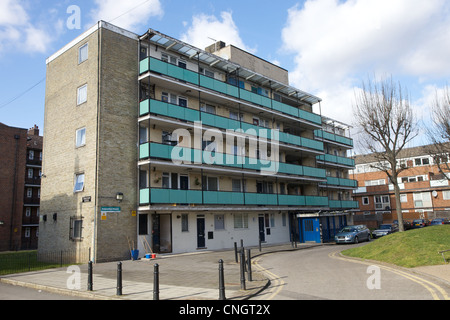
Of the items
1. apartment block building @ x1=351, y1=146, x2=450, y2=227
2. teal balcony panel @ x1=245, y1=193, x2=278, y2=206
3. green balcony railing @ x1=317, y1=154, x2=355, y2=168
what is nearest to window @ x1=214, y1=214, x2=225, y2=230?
teal balcony panel @ x1=245, y1=193, x2=278, y2=206

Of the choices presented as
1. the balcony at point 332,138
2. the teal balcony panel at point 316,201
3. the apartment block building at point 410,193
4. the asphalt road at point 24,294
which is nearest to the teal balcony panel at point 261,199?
the teal balcony panel at point 316,201

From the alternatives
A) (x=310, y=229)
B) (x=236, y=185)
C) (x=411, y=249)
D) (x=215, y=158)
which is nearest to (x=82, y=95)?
(x=215, y=158)

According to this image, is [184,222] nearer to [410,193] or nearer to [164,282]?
[164,282]

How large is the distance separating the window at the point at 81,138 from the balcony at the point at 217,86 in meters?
5.51

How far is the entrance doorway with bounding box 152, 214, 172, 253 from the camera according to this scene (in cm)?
2355

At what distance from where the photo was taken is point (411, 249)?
15930 millimetres

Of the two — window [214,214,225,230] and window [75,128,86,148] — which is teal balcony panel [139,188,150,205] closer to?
window [75,128,86,148]

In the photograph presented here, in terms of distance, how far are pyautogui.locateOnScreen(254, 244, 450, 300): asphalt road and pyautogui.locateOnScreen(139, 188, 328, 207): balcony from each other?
32.0 feet

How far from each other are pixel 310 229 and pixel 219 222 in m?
9.47

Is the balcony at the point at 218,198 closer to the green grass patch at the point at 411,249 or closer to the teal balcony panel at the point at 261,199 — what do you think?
the teal balcony panel at the point at 261,199

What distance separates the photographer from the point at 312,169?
3712cm

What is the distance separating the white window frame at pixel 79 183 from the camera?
73.5ft
